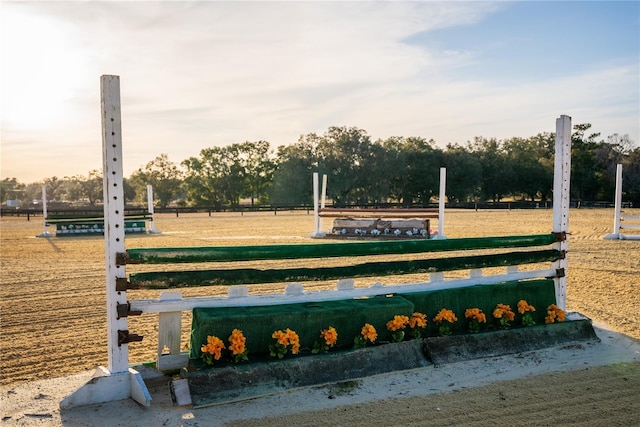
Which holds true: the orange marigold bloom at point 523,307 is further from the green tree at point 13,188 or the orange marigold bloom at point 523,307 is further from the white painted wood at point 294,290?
the green tree at point 13,188

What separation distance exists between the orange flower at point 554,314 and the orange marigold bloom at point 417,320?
5.31 feet

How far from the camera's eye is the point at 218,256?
176 inches

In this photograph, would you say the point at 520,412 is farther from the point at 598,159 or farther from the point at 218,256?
the point at 598,159

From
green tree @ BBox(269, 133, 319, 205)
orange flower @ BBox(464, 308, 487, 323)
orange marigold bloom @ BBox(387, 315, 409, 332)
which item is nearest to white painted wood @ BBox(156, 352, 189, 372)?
orange marigold bloom @ BBox(387, 315, 409, 332)

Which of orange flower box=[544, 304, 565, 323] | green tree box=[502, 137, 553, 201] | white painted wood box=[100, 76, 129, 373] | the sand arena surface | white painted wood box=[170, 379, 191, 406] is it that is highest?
green tree box=[502, 137, 553, 201]

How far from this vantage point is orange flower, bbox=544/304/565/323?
5.67 metres

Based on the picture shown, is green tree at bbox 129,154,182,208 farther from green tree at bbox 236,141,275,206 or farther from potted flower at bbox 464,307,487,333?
potted flower at bbox 464,307,487,333

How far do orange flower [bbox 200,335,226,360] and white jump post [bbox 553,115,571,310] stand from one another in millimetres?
3925

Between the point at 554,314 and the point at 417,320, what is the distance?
1.77m

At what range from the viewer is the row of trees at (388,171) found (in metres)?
59.0

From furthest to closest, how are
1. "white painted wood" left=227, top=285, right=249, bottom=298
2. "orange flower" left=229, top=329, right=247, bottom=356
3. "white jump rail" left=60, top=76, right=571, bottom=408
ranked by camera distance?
"white painted wood" left=227, top=285, right=249, bottom=298
"orange flower" left=229, top=329, right=247, bottom=356
"white jump rail" left=60, top=76, right=571, bottom=408

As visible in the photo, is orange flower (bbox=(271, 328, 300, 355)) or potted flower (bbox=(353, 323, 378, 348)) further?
potted flower (bbox=(353, 323, 378, 348))

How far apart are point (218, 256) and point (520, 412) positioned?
260cm

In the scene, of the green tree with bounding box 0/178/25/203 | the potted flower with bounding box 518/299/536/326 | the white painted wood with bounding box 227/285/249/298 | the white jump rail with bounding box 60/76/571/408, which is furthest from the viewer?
the green tree with bounding box 0/178/25/203
